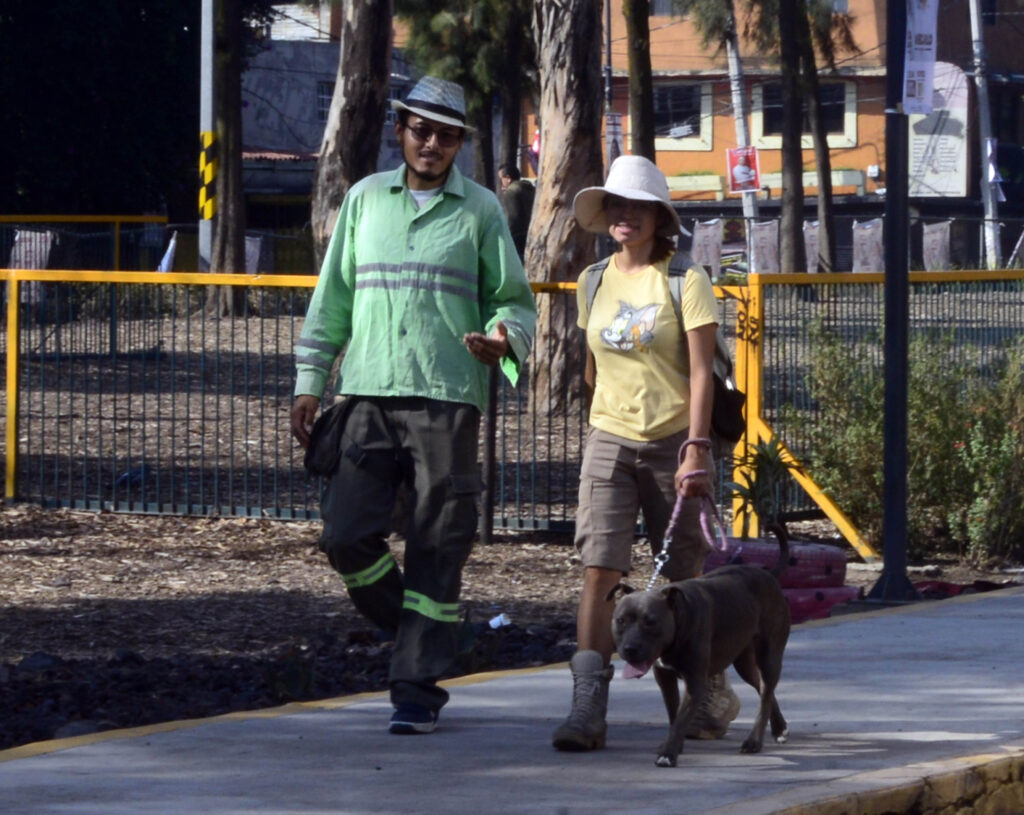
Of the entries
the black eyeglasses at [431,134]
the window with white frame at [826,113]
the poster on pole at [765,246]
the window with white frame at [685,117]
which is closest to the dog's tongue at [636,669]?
the black eyeglasses at [431,134]

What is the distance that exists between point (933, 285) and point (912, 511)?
130cm

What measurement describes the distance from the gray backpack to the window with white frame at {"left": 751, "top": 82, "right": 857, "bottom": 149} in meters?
54.9

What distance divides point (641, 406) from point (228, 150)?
22.3 m

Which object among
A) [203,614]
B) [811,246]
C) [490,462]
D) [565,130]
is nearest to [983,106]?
[811,246]

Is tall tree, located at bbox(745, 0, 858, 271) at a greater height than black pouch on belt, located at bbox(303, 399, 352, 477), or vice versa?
tall tree, located at bbox(745, 0, 858, 271)

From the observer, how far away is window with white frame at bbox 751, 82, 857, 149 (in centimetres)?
5997

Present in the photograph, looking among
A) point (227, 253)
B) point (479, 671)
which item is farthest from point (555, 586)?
point (227, 253)

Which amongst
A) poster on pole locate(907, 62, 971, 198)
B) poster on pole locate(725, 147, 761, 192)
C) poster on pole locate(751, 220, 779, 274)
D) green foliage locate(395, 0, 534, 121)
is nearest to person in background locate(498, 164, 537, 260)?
green foliage locate(395, 0, 534, 121)

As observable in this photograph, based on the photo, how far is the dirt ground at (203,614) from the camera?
21.7 feet

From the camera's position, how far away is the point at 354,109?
43.0 ft

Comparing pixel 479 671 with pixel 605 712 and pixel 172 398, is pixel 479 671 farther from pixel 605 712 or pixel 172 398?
pixel 172 398

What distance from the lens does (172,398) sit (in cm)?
1084

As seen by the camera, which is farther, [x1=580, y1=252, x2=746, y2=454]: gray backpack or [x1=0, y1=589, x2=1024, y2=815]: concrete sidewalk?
[x1=580, y1=252, x2=746, y2=454]: gray backpack

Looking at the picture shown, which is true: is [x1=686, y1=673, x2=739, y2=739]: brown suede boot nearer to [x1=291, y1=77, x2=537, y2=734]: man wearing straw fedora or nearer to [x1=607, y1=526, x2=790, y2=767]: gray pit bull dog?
[x1=607, y1=526, x2=790, y2=767]: gray pit bull dog
